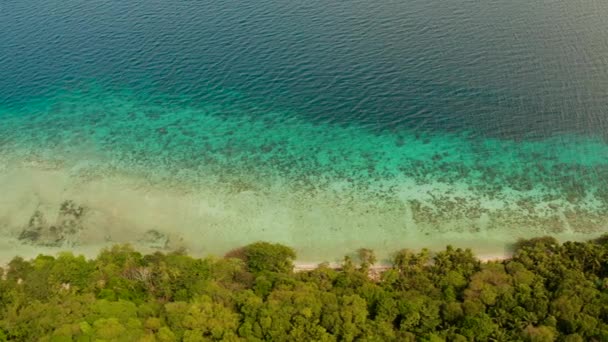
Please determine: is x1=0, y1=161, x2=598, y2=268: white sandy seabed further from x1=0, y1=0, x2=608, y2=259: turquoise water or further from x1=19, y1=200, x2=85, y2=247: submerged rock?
x1=19, y1=200, x2=85, y2=247: submerged rock

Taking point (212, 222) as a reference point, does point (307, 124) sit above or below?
above

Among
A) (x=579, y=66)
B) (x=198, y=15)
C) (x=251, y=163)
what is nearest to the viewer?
(x=251, y=163)

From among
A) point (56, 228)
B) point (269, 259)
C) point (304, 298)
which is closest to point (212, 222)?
point (269, 259)

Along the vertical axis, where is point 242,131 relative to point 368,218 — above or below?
above

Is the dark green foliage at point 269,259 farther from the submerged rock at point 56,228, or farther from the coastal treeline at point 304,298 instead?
the submerged rock at point 56,228

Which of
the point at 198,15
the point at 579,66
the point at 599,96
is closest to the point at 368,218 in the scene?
the point at 599,96

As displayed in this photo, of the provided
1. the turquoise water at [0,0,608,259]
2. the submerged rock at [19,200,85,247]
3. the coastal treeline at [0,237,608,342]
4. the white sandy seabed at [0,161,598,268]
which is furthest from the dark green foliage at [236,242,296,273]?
the submerged rock at [19,200,85,247]

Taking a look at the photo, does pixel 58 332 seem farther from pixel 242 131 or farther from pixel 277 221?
pixel 242 131

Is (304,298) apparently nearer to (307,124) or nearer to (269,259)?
(269,259)
